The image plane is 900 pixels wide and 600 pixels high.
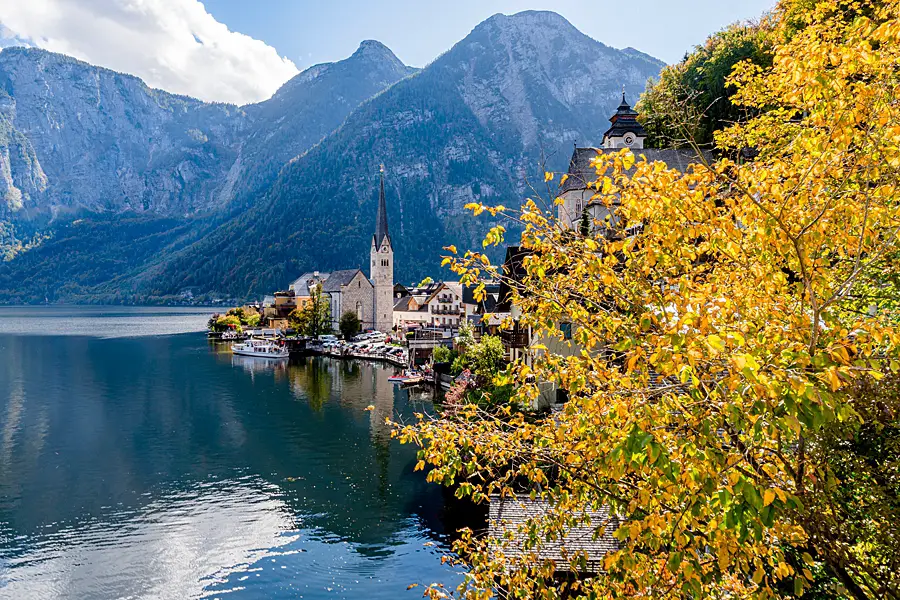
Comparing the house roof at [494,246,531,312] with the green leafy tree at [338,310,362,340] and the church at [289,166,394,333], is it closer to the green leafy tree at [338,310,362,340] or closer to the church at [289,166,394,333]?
the green leafy tree at [338,310,362,340]

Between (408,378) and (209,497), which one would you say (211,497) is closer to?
(209,497)

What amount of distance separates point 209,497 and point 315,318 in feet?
290

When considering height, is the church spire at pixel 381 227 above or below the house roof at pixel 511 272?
above

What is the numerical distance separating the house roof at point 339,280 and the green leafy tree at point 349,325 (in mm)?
7351

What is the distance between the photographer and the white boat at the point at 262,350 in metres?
95.4

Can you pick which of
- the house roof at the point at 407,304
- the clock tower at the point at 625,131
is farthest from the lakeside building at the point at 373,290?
the clock tower at the point at 625,131

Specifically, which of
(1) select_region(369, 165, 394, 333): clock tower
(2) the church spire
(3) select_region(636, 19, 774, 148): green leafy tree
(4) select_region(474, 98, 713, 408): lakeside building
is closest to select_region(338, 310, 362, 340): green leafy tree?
(1) select_region(369, 165, 394, 333): clock tower

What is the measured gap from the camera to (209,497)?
31016 millimetres

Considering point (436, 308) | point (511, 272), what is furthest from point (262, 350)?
point (511, 272)

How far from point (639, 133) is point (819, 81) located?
69.2 meters

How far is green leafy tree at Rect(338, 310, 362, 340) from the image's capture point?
114m

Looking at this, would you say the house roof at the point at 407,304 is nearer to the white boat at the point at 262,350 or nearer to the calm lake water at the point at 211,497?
the white boat at the point at 262,350

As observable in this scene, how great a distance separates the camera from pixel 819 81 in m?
4.70

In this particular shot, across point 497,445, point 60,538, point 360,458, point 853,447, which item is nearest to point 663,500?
point 497,445
